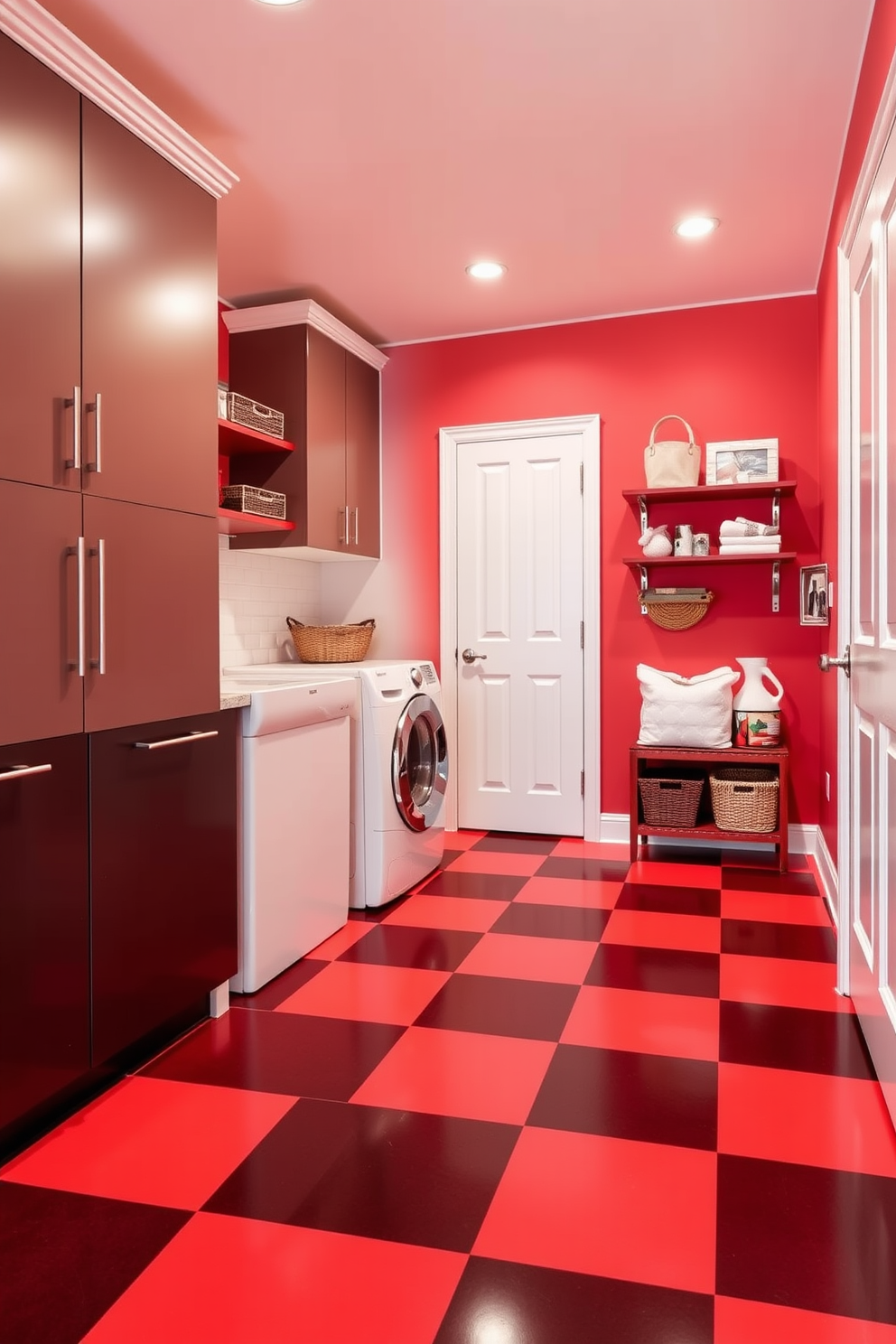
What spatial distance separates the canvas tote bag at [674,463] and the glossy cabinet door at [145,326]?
2.19m

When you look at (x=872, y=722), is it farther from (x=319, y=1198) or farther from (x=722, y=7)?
(x=722, y=7)

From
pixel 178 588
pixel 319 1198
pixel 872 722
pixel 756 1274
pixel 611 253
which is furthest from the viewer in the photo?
pixel 611 253

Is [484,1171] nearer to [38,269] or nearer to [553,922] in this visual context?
[553,922]

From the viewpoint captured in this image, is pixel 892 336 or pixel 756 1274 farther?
pixel 892 336

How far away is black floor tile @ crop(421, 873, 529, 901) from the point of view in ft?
12.0

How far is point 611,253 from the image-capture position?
366 centimetres

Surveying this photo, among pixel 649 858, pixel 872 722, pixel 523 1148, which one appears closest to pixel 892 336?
pixel 872 722

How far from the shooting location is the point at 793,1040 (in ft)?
7.66

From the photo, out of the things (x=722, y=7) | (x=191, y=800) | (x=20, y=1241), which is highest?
(x=722, y=7)

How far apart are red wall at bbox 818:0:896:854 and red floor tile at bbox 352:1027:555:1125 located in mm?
1399

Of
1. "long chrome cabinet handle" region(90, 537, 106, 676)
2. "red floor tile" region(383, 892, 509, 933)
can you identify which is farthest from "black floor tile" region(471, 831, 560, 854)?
"long chrome cabinet handle" region(90, 537, 106, 676)

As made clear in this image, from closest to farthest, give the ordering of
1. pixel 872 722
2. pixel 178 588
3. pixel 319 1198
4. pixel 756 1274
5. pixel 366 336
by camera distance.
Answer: pixel 756 1274
pixel 319 1198
pixel 872 722
pixel 178 588
pixel 366 336

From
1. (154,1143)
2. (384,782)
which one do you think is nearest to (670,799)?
(384,782)

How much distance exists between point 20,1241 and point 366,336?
13.3 ft
